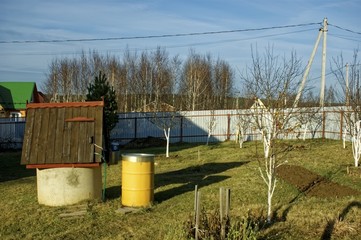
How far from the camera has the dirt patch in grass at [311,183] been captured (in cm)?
995

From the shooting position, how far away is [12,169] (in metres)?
17.2

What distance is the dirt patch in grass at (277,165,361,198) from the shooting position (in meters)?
9.95

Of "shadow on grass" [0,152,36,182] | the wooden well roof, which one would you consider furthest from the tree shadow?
"shadow on grass" [0,152,36,182]

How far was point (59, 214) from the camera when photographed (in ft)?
28.6

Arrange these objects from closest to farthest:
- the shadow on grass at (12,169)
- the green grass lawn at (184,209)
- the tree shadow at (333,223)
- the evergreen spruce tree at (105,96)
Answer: the tree shadow at (333,223)
the green grass lawn at (184,209)
the shadow on grass at (12,169)
the evergreen spruce tree at (105,96)

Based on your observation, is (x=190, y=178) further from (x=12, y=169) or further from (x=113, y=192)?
(x=12, y=169)

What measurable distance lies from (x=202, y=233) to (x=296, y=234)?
197cm

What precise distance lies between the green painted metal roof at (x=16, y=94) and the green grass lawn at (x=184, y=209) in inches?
1217

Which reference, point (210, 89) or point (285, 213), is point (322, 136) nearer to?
point (285, 213)

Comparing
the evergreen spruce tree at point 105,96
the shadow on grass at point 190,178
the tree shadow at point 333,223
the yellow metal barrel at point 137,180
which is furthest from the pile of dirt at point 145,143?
the tree shadow at point 333,223

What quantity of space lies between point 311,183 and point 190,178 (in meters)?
3.82

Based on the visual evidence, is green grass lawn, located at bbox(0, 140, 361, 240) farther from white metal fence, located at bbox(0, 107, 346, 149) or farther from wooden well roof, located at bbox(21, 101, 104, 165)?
white metal fence, located at bbox(0, 107, 346, 149)

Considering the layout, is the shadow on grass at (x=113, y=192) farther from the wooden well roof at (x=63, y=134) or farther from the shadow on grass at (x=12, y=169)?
the shadow on grass at (x=12, y=169)

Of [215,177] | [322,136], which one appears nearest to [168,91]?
[322,136]
